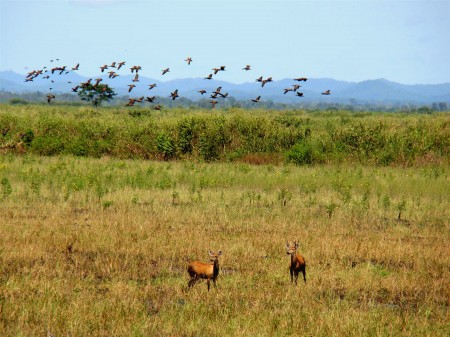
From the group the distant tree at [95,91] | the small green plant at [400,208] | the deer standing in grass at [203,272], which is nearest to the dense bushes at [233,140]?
the distant tree at [95,91]

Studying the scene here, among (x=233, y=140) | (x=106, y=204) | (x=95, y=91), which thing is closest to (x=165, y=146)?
(x=233, y=140)

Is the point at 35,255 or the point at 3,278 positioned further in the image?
the point at 35,255

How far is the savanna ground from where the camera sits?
8.80 m

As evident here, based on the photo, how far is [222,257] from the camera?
12570mm

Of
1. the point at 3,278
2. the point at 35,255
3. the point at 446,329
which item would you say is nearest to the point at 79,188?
the point at 35,255

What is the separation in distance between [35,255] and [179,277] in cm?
305

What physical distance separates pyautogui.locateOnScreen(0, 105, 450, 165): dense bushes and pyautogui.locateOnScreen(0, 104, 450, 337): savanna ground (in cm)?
930

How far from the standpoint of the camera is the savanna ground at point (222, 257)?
8805mm

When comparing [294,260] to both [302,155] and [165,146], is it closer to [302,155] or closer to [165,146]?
[302,155]

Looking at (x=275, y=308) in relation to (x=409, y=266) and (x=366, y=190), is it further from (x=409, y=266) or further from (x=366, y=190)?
(x=366, y=190)

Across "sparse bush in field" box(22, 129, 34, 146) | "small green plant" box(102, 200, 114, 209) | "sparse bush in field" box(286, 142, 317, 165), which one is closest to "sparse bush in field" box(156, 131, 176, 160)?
"sparse bush in field" box(286, 142, 317, 165)

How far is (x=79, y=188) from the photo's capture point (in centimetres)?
2044

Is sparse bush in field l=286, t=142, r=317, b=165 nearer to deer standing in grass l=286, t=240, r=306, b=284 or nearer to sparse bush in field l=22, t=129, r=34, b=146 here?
sparse bush in field l=22, t=129, r=34, b=146

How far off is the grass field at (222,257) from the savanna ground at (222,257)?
4 centimetres
